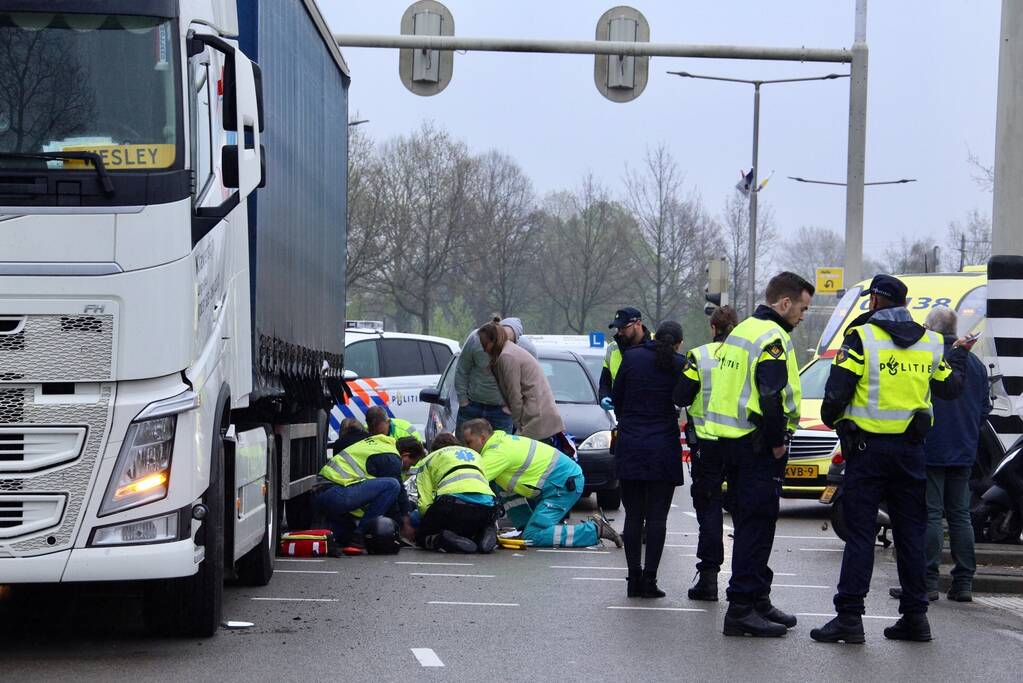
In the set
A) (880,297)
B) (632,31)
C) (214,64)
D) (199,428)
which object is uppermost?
(632,31)

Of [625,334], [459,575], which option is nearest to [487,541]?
[459,575]

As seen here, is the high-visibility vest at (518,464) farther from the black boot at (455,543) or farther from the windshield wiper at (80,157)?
the windshield wiper at (80,157)

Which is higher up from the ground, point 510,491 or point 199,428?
point 199,428

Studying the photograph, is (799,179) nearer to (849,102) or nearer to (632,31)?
(849,102)

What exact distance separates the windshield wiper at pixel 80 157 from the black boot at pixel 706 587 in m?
4.78

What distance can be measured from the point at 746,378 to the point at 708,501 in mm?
1404

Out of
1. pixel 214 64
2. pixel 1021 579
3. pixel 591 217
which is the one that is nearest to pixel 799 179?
pixel 591 217

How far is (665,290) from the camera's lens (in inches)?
2215

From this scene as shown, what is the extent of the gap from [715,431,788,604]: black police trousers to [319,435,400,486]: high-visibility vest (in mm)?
4405

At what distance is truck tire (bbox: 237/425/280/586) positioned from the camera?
1023cm

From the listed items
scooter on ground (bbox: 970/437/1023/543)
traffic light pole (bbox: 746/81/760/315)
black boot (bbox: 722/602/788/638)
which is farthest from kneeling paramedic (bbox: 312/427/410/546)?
traffic light pole (bbox: 746/81/760/315)

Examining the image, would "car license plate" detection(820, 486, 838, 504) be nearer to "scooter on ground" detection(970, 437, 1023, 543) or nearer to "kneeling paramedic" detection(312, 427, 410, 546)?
"scooter on ground" detection(970, 437, 1023, 543)

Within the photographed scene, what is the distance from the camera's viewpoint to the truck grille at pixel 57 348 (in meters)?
7.07

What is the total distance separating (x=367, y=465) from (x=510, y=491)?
48.1 inches
